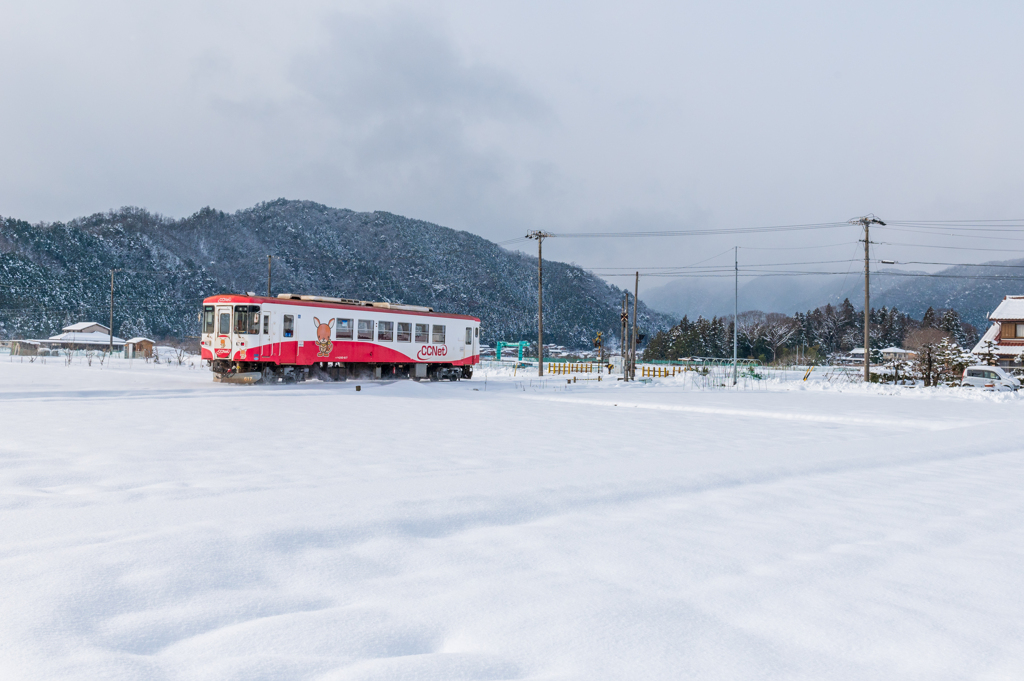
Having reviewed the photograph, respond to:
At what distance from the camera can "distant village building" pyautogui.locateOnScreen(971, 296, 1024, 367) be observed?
151 feet

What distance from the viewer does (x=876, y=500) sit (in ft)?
20.0

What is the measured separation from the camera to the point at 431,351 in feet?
93.6

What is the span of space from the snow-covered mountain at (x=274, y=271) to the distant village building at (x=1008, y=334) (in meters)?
81.2

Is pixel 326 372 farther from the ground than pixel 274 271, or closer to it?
closer to it

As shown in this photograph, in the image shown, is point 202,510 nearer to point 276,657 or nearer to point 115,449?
point 276,657

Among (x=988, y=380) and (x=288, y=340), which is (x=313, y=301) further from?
(x=988, y=380)

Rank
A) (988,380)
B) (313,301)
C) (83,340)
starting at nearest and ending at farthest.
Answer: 1. (313,301)
2. (988,380)
3. (83,340)

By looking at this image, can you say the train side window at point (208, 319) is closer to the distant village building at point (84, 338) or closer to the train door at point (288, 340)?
the train door at point (288, 340)

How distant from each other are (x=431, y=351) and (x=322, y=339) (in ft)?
17.8

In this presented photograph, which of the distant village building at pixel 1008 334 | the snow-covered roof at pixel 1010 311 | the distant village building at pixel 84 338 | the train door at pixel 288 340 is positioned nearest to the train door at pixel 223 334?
the train door at pixel 288 340

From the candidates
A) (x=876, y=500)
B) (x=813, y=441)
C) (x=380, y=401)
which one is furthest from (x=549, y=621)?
(x=380, y=401)

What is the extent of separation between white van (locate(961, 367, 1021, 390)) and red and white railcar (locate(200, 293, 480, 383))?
21191 millimetres

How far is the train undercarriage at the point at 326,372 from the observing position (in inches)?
904

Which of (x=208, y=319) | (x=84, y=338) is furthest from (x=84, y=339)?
(x=208, y=319)
